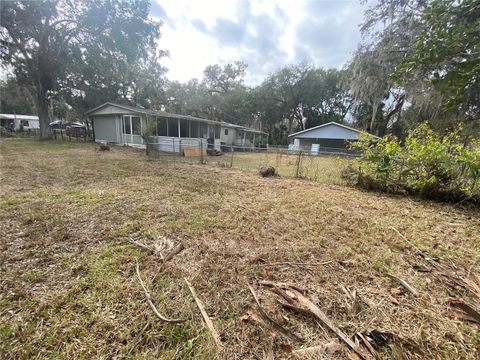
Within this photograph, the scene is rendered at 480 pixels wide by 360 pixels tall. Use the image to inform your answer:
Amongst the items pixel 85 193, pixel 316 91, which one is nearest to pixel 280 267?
pixel 85 193

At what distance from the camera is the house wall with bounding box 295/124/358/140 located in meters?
20.6

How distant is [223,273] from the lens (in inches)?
90.7

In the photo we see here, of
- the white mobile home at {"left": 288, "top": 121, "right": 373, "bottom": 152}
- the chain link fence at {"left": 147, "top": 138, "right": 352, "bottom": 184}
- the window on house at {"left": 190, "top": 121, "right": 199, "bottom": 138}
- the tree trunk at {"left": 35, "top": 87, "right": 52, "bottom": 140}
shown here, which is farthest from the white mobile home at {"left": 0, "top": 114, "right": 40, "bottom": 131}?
the white mobile home at {"left": 288, "top": 121, "right": 373, "bottom": 152}

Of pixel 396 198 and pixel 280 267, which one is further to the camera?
pixel 396 198

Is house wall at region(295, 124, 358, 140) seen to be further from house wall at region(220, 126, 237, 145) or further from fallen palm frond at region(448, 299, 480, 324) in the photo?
fallen palm frond at region(448, 299, 480, 324)

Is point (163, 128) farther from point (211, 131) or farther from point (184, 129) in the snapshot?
point (211, 131)

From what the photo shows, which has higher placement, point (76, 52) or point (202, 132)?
point (76, 52)

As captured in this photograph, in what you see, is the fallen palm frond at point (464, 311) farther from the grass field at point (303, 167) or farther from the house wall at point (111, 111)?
the house wall at point (111, 111)

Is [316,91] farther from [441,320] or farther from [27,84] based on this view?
[441,320]

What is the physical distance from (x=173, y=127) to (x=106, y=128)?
5.29 m

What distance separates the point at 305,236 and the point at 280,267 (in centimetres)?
93

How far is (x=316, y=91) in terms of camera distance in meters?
29.8

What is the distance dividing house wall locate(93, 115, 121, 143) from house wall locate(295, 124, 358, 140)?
17.7 m

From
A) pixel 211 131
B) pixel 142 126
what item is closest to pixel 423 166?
pixel 142 126
